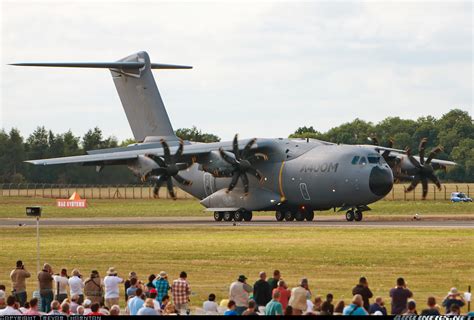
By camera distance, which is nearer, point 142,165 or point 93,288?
point 93,288

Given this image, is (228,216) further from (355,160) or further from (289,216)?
(355,160)

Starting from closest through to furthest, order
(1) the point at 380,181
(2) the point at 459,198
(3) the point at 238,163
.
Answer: (1) the point at 380,181 < (3) the point at 238,163 < (2) the point at 459,198

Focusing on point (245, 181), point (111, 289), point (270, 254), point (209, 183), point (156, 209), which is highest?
point (209, 183)

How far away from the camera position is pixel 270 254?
1556 inches

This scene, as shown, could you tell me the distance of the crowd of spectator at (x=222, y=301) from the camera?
818 inches

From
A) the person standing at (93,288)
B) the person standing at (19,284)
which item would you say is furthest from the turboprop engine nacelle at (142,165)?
the person standing at (93,288)

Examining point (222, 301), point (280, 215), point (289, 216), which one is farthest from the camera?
point (280, 215)

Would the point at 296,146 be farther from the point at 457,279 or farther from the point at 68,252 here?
the point at 457,279

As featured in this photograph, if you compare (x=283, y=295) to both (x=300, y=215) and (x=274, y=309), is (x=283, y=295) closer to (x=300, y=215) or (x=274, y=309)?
(x=274, y=309)

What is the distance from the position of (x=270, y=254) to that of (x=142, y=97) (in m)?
29.5

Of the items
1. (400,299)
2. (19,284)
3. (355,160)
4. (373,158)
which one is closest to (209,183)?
(355,160)

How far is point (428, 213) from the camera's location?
67625 mm

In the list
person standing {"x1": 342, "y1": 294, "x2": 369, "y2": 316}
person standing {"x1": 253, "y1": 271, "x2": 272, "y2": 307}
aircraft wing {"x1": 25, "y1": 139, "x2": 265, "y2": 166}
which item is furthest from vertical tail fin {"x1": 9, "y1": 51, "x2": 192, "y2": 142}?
person standing {"x1": 342, "y1": 294, "x2": 369, "y2": 316}

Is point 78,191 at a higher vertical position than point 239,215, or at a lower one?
higher
